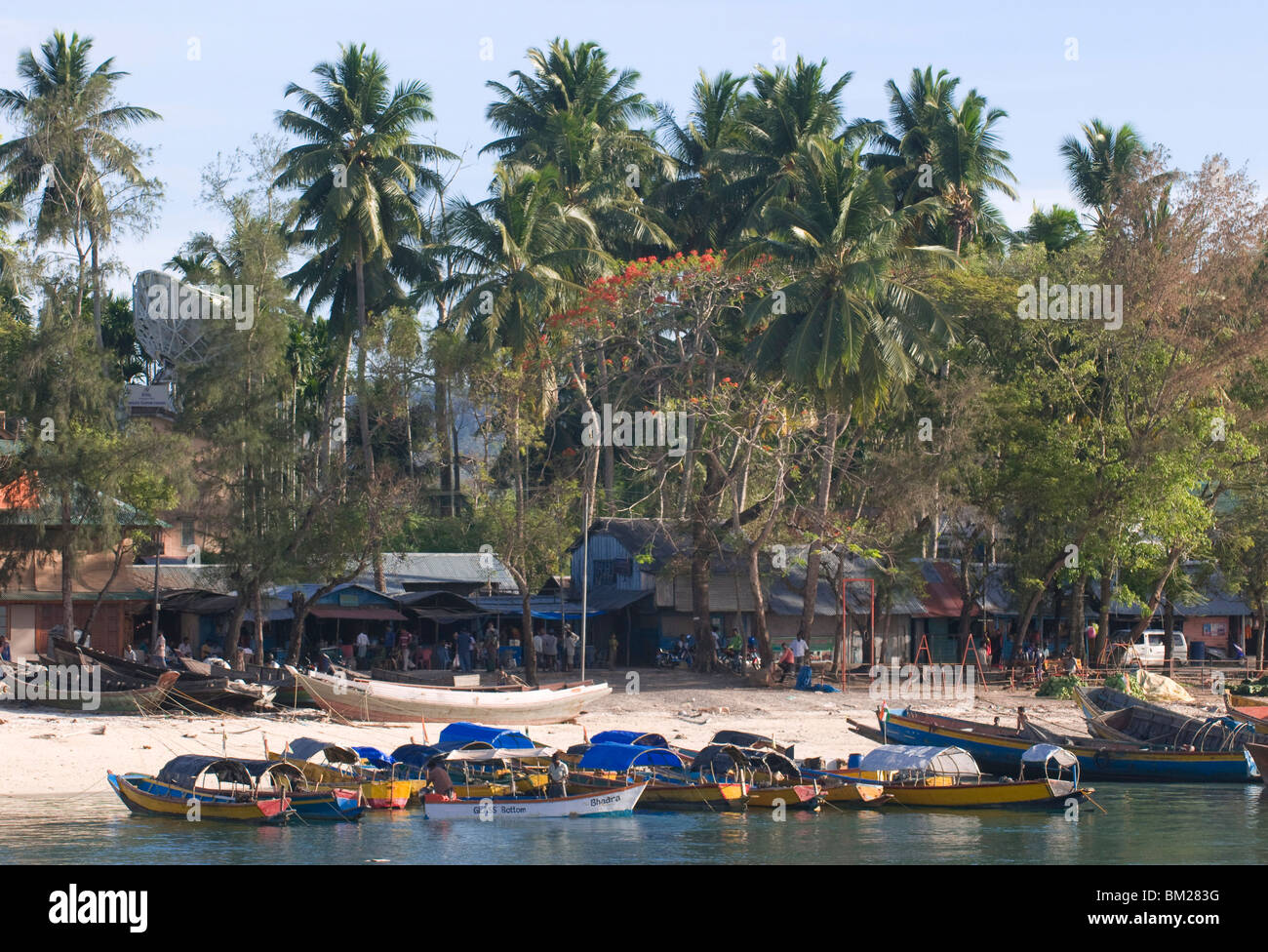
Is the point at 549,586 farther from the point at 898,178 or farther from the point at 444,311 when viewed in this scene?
the point at 898,178

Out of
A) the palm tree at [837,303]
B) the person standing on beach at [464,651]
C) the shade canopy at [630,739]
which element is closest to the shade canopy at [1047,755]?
the shade canopy at [630,739]

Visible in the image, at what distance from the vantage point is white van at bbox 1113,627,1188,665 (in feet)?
166

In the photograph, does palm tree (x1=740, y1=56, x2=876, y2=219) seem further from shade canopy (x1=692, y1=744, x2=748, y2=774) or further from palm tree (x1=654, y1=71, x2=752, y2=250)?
shade canopy (x1=692, y1=744, x2=748, y2=774)

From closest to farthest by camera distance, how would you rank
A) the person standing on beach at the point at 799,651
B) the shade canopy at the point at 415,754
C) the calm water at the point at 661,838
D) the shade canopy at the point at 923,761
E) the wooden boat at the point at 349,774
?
1. the calm water at the point at 661,838
2. the wooden boat at the point at 349,774
3. the shade canopy at the point at 923,761
4. the shade canopy at the point at 415,754
5. the person standing on beach at the point at 799,651

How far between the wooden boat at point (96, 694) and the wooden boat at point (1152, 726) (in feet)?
72.0

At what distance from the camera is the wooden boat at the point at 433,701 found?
31766mm

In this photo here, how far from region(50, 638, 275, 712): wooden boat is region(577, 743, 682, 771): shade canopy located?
10540mm

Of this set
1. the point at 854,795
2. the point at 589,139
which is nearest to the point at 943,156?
the point at 589,139

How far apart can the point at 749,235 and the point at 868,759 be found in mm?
20535

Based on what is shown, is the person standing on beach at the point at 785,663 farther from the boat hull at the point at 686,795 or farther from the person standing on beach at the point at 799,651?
the boat hull at the point at 686,795

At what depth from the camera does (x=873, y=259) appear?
3750 centimetres

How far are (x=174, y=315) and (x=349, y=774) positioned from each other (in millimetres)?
22480
